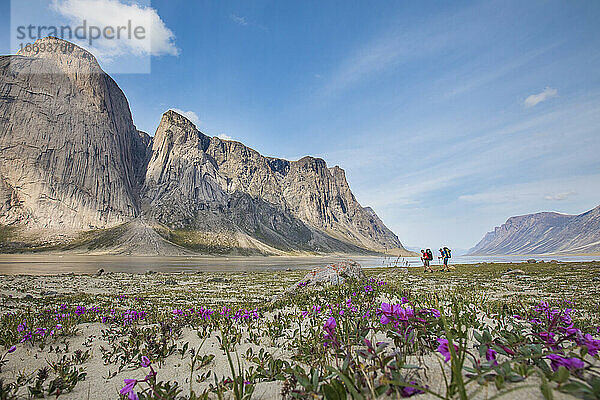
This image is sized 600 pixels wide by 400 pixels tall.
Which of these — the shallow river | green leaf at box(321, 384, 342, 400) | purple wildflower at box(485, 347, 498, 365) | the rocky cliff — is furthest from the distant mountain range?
purple wildflower at box(485, 347, 498, 365)

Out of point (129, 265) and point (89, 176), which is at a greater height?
point (89, 176)

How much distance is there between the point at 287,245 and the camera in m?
188

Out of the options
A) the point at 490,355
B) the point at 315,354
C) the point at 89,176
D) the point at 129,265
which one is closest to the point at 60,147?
the point at 89,176

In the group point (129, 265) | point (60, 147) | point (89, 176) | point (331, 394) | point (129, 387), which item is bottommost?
point (129, 265)

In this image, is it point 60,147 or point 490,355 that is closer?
point 490,355

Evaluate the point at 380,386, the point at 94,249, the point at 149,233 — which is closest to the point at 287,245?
the point at 149,233

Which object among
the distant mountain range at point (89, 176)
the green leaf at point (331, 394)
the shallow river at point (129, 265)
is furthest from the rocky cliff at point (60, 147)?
the green leaf at point (331, 394)

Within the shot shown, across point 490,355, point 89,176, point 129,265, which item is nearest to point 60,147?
point 89,176

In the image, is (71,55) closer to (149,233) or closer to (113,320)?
(149,233)

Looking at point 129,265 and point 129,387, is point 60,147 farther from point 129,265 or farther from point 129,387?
point 129,387

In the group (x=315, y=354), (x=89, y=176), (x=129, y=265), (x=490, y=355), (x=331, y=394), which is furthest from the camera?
(x=89, y=176)

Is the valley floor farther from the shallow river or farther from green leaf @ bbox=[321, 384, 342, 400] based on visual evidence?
the shallow river

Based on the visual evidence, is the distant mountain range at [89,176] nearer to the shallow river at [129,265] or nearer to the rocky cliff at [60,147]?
the rocky cliff at [60,147]

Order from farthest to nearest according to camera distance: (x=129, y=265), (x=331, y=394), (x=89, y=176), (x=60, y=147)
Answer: (x=89, y=176) < (x=60, y=147) < (x=129, y=265) < (x=331, y=394)
